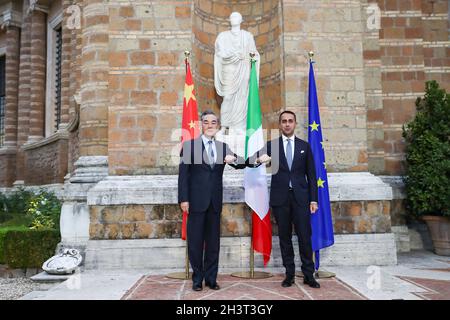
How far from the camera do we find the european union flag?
20.8 ft

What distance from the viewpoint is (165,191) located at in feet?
23.3

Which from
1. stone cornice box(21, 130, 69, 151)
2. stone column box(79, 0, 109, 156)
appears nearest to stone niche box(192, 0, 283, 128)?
stone column box(79, 0, 109, 156)

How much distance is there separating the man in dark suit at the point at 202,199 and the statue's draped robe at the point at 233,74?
2.31m

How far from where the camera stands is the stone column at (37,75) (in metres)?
18.7

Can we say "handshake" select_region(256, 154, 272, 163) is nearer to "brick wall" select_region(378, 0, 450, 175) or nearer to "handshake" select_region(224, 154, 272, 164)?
"handshake" select_region(224, 154, 272, 164)

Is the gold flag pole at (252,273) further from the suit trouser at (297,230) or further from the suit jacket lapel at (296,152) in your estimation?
the suit jacket lapel at (296,152)

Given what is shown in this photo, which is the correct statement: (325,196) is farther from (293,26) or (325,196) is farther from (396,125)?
(396,125)

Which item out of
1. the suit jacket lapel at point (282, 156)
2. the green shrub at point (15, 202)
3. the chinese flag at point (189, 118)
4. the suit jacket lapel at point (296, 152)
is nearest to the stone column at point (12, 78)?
the green shrub at point (15, 202)

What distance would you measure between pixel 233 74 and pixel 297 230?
11.4ft

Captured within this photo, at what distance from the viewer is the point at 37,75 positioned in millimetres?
18781

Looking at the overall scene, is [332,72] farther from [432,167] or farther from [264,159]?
[264,159]

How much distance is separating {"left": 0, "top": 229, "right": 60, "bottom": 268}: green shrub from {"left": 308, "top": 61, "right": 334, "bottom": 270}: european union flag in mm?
5181

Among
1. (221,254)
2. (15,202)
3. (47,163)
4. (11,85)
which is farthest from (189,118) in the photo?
(11,85)
